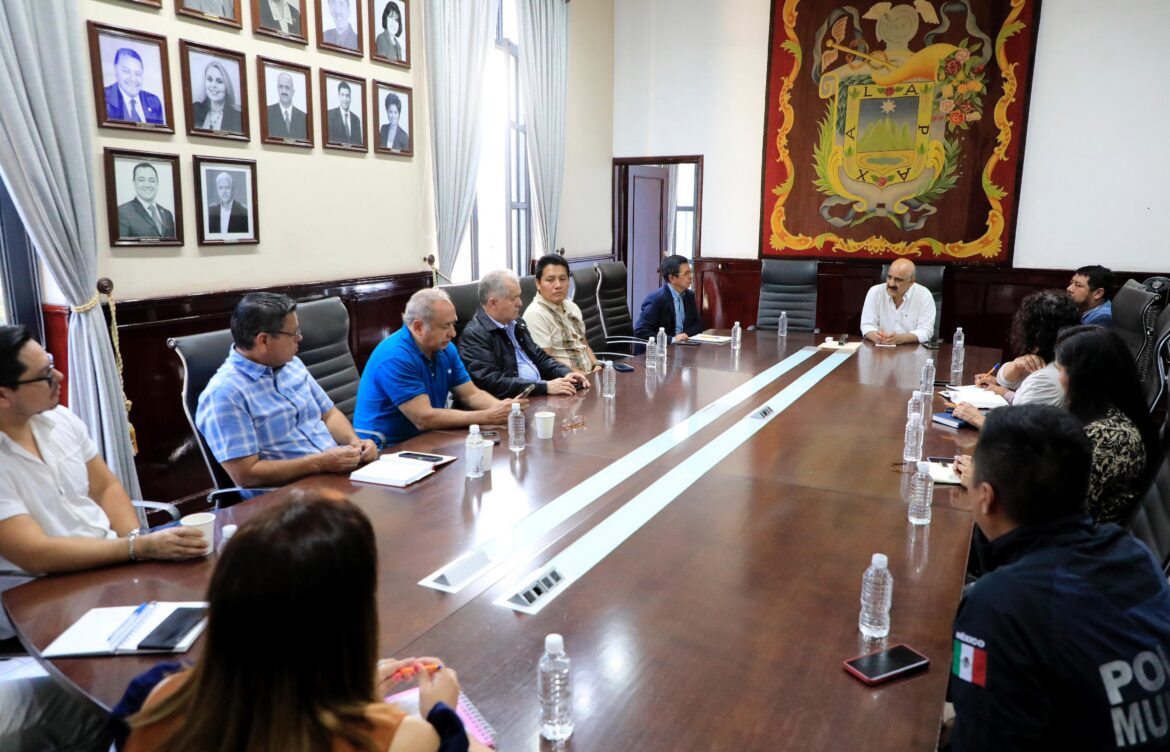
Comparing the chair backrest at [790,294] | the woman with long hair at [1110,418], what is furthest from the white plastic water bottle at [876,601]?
the chair backrest at [790,294]

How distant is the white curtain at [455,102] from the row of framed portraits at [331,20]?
22 cm

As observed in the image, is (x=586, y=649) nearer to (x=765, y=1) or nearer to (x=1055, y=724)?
(x=1055, y=724)

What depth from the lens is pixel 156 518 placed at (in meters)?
3.47

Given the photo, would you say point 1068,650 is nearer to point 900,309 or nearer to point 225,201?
point 225,201

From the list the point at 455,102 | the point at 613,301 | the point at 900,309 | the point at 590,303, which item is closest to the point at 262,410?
the point at 590,303

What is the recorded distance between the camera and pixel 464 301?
153 inches

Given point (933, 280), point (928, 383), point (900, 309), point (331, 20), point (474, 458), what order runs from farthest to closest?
point (933, 280)
point (900, 309)
point (331, 20)
point (928, 383)
point (474, 458)

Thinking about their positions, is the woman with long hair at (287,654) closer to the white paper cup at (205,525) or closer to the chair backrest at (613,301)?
the white paper cup at (205,525)

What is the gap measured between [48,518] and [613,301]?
4.04 m

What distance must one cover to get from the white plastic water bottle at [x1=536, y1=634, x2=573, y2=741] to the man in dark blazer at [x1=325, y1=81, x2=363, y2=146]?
3808mm

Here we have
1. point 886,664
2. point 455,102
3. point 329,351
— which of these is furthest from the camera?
point 455,102

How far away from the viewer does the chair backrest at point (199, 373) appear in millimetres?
2479

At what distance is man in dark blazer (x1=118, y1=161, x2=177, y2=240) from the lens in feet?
11.3

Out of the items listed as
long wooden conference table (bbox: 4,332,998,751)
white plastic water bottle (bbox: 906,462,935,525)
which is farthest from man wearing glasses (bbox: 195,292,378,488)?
white plastic water bottle (bbox: 906,462,935,525)
